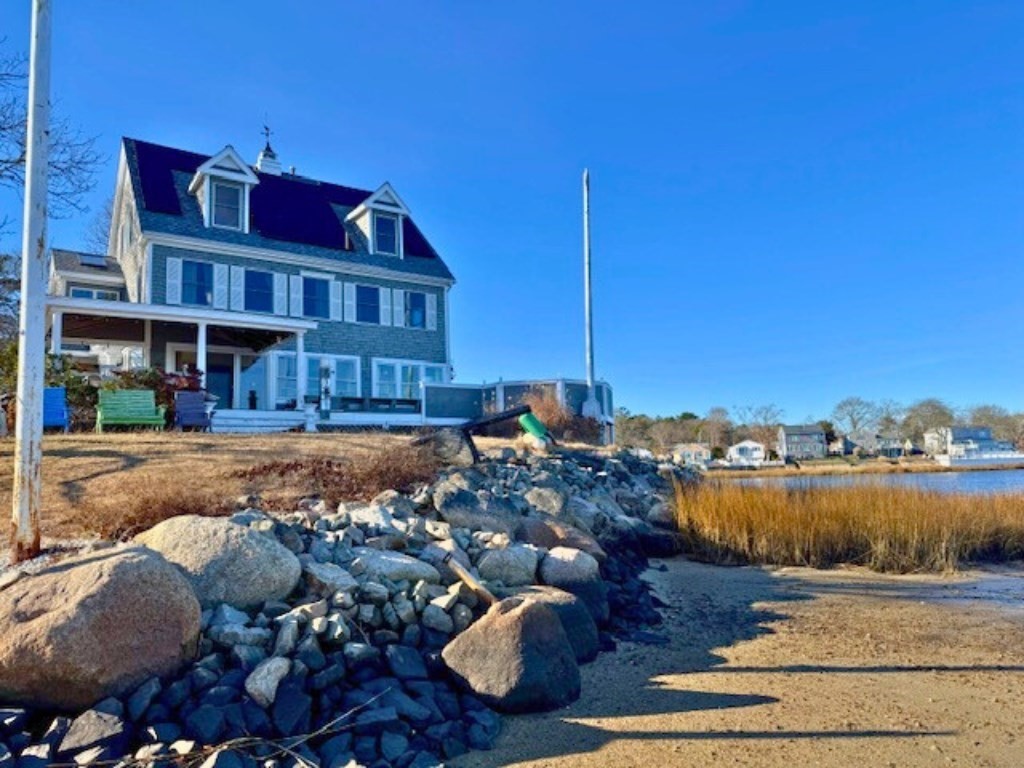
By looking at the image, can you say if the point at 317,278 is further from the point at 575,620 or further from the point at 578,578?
the point at 575,620

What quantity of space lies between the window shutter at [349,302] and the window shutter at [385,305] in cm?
83

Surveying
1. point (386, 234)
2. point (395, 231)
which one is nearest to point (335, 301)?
point (386, 234)

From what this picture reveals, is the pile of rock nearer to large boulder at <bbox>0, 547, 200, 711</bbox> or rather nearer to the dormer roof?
large boulder at <bbox>0, 547, 200, 711</bbox>

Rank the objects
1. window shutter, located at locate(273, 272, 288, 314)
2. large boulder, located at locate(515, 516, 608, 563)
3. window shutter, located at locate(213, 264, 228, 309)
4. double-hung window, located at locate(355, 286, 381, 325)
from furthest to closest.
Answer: double-hung window, located at locate(355, 286, 381, 325), window shutter, located at locate(273, 272, 288, 314), window shutter, located at locate(213, 264, 228, 309), large boulder, located at locate(515, 516, 608, 563)

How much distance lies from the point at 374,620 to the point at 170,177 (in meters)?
18.9

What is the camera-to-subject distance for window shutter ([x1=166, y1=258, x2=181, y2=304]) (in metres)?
17.9

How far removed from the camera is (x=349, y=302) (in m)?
20.9

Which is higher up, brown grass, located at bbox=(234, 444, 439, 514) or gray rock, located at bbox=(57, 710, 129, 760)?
brown grass, located at bbox=(234, 444, 439, 514)

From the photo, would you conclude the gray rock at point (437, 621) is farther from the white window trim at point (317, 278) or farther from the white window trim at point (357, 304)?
the white window trim at point (357, 304)

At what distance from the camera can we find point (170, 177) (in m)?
19.8

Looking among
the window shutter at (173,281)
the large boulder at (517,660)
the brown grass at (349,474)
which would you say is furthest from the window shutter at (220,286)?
the large boulder at (517,660)

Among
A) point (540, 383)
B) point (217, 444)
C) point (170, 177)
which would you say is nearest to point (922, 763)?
point (217, 444)

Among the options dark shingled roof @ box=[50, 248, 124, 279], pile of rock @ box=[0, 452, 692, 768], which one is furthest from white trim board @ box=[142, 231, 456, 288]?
pile of rock @ box=[0, 452, 692, 768]

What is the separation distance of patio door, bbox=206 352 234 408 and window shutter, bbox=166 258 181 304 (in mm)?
1778
